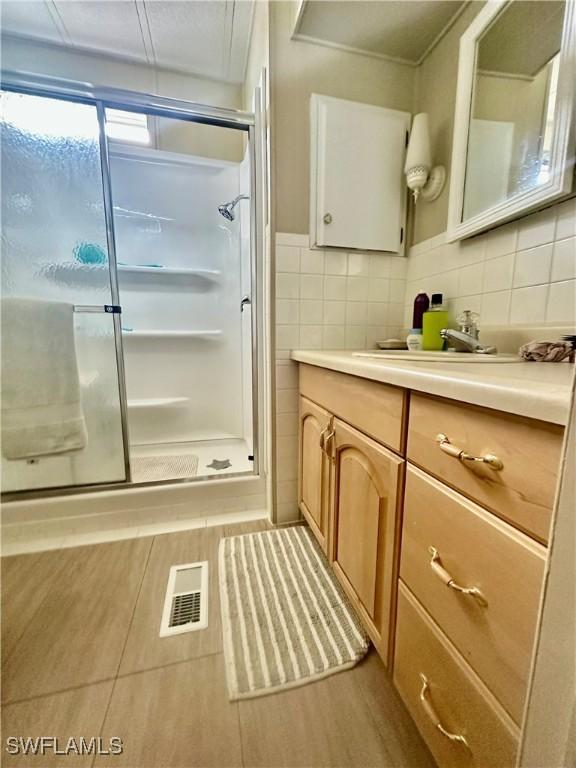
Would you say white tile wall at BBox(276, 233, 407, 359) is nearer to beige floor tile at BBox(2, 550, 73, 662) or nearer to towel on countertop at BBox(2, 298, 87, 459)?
towel on countertop at BBox(2, 298, 87, 459)

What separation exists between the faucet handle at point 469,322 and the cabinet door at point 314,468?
0.54 m

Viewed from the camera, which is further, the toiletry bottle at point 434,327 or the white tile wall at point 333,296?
the white tile wall at point 333,296

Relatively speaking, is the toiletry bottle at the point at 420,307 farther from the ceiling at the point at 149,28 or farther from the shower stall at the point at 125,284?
the ceiling at the point at 149,28

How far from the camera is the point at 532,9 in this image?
825 mm

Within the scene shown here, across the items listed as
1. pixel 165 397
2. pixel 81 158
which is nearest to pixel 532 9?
pixel 81 158

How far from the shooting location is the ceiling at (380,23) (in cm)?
103

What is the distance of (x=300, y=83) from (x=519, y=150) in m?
0.86

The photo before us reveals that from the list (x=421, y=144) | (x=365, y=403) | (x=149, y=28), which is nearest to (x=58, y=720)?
(x=365, y=403)

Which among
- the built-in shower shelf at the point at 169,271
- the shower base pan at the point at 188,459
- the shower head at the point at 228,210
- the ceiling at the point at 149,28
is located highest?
the ceiling at the point at 149,28

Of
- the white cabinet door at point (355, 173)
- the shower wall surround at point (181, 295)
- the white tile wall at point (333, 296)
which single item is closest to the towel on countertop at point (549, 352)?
the white tile wall at point (333, 296)

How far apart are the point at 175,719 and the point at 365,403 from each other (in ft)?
2.80

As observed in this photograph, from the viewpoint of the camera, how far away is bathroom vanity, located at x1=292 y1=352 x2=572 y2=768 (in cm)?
37

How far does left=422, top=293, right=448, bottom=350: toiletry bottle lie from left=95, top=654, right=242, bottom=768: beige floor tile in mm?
1182

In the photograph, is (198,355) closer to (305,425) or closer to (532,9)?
(305,425)
